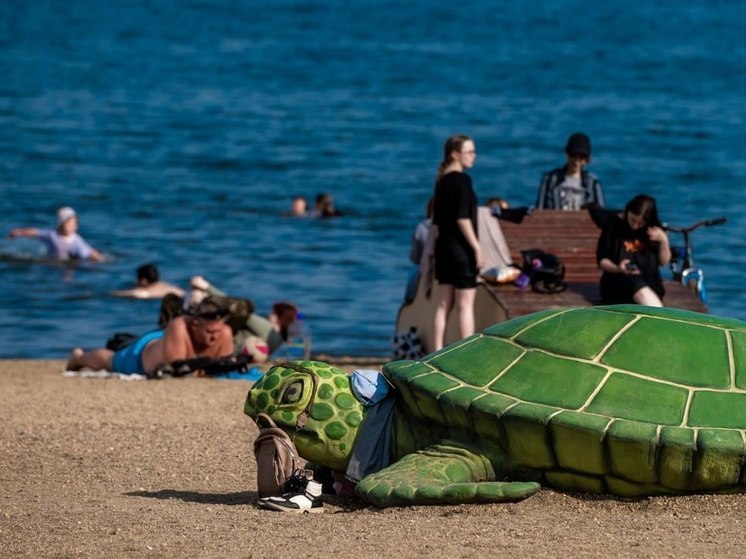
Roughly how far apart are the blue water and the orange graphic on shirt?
382cm

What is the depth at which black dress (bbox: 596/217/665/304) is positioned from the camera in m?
10.6

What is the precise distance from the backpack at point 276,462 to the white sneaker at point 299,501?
5cm

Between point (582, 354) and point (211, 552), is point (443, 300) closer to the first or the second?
point (582, 354)

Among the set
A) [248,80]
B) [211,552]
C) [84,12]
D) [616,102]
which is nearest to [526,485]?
[211,552]

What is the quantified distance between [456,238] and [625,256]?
3.95 ft

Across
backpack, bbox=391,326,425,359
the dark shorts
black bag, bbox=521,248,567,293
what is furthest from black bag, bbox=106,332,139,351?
black bag, bbox=521,248,567,293

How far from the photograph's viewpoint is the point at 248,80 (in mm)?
42312

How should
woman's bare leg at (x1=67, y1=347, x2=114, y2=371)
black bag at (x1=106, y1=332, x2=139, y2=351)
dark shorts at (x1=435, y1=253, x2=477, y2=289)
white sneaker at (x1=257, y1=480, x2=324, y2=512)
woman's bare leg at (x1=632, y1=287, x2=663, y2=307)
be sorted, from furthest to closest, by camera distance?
black bag at (x1=106, y1=332, x2=139, y2=351) < woman's bare leg at (x1=67, y1=347, x2=114, y2=371) < dark shorts at (x1=435, y1=253, x2=477, y2=289) < woman's bare leg at (x1=632, y1=287, x2=663, y2=307) < white sneaker at (x1=257, y1=480, x2=324, y2=512)

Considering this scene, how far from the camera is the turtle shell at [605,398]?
6.07m

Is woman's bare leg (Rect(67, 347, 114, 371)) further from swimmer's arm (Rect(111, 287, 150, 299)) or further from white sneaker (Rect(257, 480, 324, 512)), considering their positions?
white sneaker (Rect(257, 480, 324, 512))

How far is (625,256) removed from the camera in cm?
1066

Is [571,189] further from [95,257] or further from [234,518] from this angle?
[95,257]

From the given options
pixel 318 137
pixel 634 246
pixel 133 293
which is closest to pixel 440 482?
pixel 634 246

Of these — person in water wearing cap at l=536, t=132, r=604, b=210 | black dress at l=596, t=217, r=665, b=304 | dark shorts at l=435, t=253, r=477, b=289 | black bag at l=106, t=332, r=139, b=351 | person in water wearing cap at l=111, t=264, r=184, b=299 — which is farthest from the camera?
person in water wearing cap at l=111, t=264, r=184, b=299
